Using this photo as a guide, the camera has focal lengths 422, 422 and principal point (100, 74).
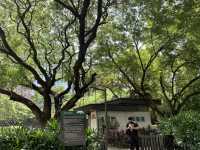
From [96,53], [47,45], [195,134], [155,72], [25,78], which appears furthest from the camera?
[155,72]

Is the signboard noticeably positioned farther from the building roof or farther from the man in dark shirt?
the building roof

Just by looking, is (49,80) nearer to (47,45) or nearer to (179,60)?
(47,45)

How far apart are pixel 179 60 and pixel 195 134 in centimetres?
1667

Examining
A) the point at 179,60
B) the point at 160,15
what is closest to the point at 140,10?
the point at 160,15

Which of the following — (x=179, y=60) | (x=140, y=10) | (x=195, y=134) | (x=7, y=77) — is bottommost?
(x=195, y=134)

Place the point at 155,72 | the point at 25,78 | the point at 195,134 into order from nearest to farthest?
1. the point at 195,134
2. the point at 25,78
3. the point at 155,72

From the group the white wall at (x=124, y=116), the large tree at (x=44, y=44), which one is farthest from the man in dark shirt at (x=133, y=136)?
the white wall at (x=124, y=116)

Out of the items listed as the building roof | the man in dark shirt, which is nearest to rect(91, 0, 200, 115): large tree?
the building roof

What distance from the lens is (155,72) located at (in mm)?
31719

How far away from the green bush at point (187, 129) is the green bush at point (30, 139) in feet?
15.7

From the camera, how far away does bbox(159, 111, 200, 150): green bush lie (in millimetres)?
14180

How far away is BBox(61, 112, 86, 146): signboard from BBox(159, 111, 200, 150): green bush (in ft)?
13.8

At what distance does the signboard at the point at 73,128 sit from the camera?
38.6ft

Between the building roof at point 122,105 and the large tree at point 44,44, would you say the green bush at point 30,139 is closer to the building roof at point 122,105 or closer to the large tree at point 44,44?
the large tree at point 44,44
